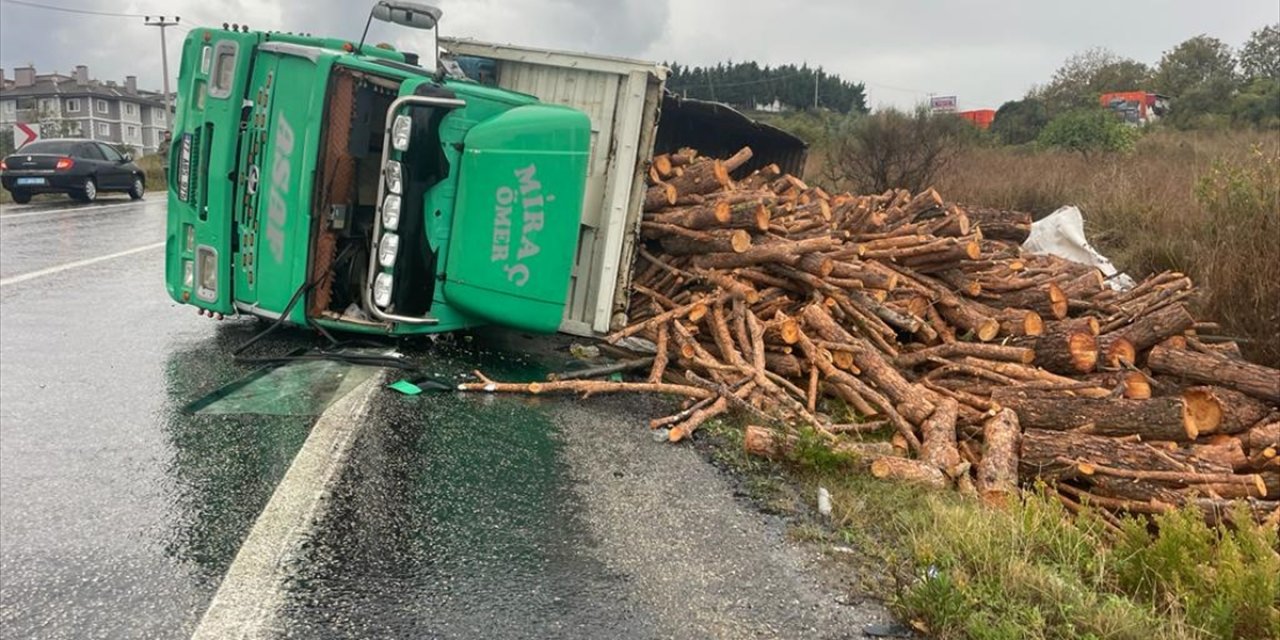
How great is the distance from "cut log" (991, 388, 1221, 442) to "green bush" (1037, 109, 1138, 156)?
55.1 ft

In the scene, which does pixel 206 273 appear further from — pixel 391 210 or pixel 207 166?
pixel 391 210

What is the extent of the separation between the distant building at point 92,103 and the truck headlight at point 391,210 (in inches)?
3188

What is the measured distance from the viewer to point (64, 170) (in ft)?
56.3

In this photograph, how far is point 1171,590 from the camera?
312 centimetres

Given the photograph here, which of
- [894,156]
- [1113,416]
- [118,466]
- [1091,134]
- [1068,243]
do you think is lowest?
[118,466]

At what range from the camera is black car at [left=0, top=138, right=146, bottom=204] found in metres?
16.8

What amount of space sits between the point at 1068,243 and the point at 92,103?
9017cm

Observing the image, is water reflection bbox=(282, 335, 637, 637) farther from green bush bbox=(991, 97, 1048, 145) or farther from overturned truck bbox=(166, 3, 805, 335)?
green bush bbox=(991, 97, 1048, 145)

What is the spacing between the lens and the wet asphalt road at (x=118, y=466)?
2688 millimetres

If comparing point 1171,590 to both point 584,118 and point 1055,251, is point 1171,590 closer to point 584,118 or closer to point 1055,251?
point 584,118

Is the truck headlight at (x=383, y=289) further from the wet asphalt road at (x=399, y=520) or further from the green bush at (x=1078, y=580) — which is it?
the green bush at (x=1078, y=580)

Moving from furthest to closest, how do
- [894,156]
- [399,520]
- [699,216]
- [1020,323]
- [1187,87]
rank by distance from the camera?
[1187,87], [894,156], [699,216], [1020,323], [399,520]

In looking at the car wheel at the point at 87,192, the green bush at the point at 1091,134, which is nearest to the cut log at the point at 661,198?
the car wheel at the point at 87,192

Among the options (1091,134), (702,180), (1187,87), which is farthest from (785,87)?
(702,180)
